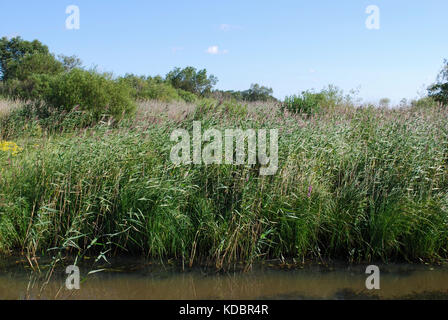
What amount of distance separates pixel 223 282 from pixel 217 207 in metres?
0.98

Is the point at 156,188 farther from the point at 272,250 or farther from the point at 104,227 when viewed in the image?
the point at 272,250

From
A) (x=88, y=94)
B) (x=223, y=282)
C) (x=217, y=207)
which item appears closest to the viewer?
(x=223, y=282)

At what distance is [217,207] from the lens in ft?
16.1

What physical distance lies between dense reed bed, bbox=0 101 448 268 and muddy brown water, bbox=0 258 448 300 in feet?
0.79

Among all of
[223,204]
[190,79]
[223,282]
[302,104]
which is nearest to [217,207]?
[223,204]

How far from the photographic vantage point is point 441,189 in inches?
217

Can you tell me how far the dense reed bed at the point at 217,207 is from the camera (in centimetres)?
472

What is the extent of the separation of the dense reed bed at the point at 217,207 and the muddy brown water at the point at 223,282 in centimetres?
24

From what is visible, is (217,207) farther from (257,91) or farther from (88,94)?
(257,91)

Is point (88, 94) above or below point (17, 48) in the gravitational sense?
below

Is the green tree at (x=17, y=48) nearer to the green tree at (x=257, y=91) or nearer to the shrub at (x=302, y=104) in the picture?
the green tree at (x=257, y=91)

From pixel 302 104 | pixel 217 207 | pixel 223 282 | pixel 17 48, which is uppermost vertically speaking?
pixel 17 48
